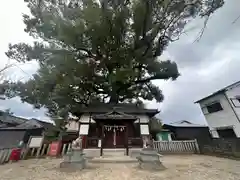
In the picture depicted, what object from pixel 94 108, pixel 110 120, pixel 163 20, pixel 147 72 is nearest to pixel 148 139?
pixel 110 120

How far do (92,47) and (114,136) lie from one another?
819cm

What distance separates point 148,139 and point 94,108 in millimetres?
5816

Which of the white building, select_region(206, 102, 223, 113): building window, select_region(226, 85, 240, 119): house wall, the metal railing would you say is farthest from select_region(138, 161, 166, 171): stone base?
select_region(206, 102, 223, 113): building window

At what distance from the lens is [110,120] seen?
1326 centimetres

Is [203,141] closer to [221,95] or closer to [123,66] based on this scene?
[221,95]

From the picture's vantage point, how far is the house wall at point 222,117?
563 inches

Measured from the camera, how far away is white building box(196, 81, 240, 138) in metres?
14.4

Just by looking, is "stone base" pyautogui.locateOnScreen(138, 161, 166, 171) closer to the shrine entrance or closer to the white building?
the shrine entrance

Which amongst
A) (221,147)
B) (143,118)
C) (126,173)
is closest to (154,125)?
(143,118)

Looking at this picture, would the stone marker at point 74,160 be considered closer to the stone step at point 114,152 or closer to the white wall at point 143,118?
the stone step at point 114,152

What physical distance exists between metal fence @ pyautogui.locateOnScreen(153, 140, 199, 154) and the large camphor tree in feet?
21.4

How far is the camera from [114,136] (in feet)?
44.4

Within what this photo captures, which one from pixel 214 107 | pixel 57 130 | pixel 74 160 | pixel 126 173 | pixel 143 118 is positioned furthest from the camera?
pixel 57 130

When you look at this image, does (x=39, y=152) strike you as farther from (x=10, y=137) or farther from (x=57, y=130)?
(x=10, y=137)
